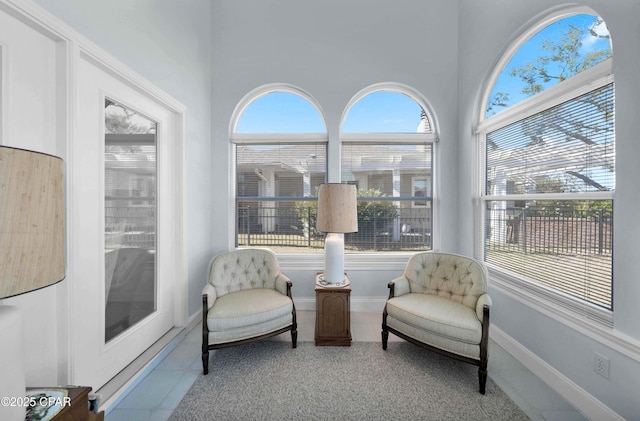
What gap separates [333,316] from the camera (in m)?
2.29

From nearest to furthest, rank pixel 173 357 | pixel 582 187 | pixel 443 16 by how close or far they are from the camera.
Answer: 1. pixel 582 187
2. pixel 173 357
3. pixel 443 16

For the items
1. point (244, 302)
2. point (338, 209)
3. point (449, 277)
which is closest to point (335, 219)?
point (338, 209)

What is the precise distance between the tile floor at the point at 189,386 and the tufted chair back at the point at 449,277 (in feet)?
1.77

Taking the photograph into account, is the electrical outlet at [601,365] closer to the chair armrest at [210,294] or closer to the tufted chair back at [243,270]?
the tufted chair back at [243,270]

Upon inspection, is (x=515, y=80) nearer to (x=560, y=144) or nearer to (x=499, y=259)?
(x=560, y=144)

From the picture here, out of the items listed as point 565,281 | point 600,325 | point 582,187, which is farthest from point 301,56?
point 600,325

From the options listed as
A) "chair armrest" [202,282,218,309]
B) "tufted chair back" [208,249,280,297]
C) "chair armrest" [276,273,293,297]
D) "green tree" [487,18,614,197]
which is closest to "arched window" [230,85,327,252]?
"tufted chair back" [208,249,280,297]

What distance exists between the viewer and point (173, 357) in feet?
6.96

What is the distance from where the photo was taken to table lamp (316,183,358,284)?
92.0 inches

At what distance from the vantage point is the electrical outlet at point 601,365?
4.90ft

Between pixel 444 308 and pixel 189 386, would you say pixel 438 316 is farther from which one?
pixel 189 386

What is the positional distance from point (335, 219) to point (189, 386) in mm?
1672

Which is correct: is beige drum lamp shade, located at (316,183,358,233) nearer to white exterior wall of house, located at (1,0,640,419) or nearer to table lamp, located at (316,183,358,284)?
table lamp, located at (316,183,358,284)

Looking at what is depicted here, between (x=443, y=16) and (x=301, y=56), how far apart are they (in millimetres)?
Answer: 1719
